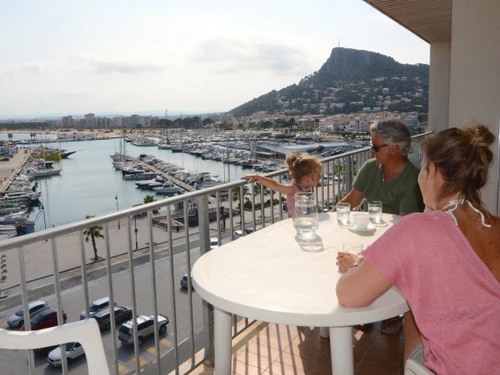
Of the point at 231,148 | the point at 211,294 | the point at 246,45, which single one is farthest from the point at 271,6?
the point at 211,294

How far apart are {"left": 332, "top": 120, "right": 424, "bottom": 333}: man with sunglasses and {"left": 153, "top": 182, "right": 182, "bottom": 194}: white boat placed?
147ft

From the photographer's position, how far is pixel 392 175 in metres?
2.82

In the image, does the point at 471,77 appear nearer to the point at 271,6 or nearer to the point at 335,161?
the point at 335,161

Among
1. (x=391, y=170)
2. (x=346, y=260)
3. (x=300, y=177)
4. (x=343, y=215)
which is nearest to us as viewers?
(x=346, y=260)

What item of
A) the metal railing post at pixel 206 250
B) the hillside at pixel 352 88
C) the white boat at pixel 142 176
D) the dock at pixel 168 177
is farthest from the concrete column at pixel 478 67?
the white boat at pixel 142 176

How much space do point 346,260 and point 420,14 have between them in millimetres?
6050

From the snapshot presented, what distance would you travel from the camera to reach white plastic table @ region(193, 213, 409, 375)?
1242 millimetres

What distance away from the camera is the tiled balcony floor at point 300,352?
2.33 m

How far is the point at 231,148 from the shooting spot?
126 ft

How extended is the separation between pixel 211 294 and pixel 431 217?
730mm

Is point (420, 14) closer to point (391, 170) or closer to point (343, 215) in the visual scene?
point (391, 170)

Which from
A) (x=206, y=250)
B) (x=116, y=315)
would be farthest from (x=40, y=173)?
(x=206, y=250)

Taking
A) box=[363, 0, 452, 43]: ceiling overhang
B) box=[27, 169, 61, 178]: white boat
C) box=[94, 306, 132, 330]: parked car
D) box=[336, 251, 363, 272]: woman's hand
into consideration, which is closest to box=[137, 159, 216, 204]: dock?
box=[27, 169, 61, 178]: white boat

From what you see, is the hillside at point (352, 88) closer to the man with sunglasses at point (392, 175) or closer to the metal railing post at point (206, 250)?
the man with sunglasses at point (392, 175)
